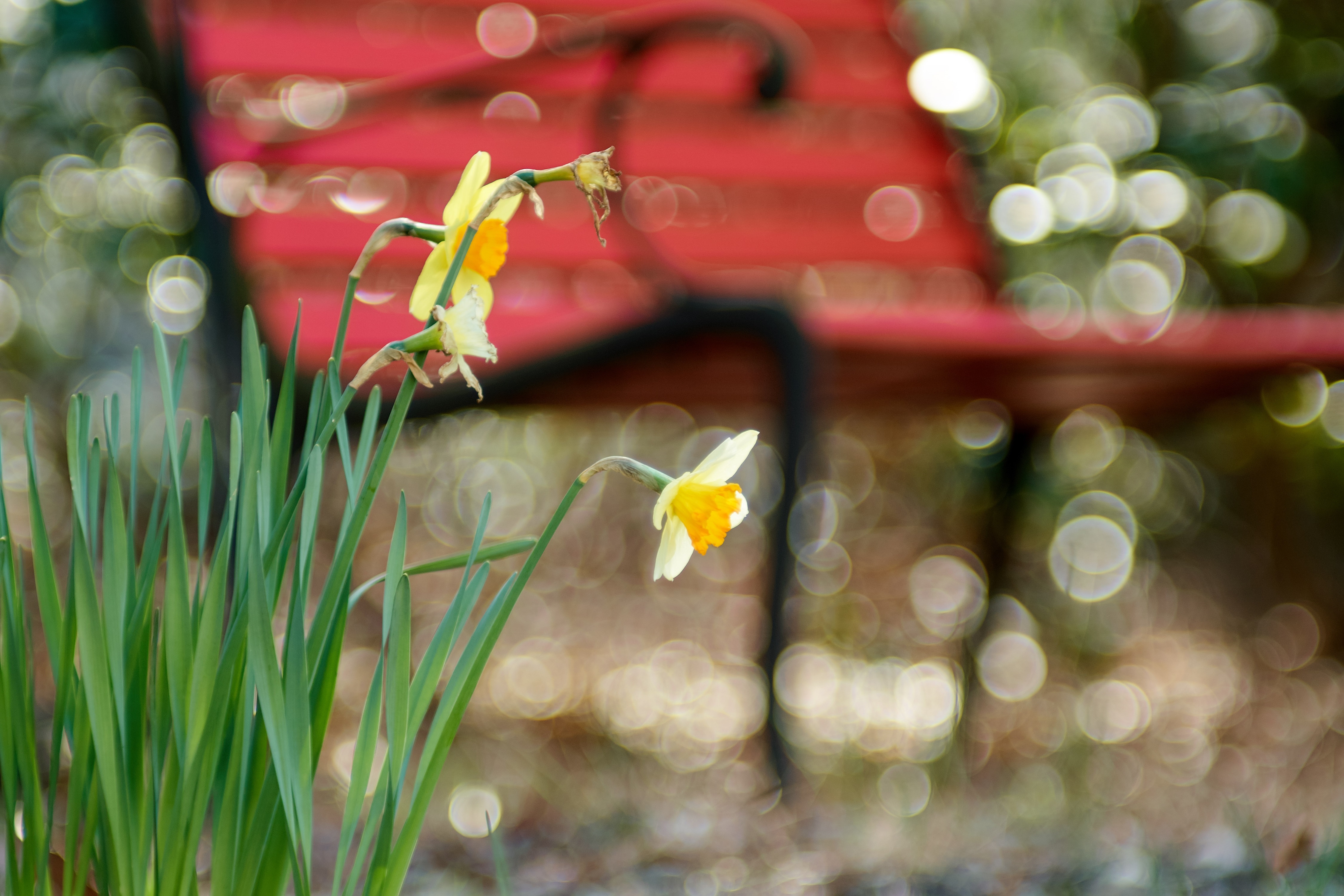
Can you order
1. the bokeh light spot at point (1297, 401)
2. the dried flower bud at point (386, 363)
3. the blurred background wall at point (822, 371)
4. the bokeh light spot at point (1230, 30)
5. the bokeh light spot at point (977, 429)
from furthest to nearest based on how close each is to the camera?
the bokeh light spot at point (1230, 30) < the bokeh light spot at point (977, 429) < the bokeh light spot at point (1297, 401) < the blurred background wall at point (822, 371) < the dried flower bud at point (386, 363)

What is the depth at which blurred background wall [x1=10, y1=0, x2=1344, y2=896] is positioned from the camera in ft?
3.25

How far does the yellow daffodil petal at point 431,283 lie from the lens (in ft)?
1.47

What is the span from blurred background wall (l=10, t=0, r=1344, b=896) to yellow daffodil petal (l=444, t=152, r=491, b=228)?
1.03 feet

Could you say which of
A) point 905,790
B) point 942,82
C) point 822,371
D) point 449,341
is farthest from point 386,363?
point 942,82

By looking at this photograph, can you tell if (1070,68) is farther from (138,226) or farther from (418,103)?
(138,226)

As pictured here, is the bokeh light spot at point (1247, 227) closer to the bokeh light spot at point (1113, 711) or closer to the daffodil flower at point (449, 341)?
the bokeh light spot at point (1113, 711)

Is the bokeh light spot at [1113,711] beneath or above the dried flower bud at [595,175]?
beneath

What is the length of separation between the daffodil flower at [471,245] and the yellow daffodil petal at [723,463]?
0.38 ft

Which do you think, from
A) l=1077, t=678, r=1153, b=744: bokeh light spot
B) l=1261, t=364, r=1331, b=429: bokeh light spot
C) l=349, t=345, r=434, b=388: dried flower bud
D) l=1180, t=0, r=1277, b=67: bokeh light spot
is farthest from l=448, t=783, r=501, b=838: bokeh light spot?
l=1180, t=0, r=1277, b=67: bokeh light spot

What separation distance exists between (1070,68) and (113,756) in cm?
275

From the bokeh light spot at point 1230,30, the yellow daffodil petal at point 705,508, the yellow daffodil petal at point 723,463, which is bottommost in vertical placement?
the yellow daffodil petal at point 705,508

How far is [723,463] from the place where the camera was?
0.44 meters

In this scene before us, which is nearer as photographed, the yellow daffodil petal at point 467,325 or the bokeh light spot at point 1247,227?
the yellow daffodil petal at point 467,325

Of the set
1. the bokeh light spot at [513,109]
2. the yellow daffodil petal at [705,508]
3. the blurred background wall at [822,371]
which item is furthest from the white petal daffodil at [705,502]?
the bokeh light spot at [513,109]
